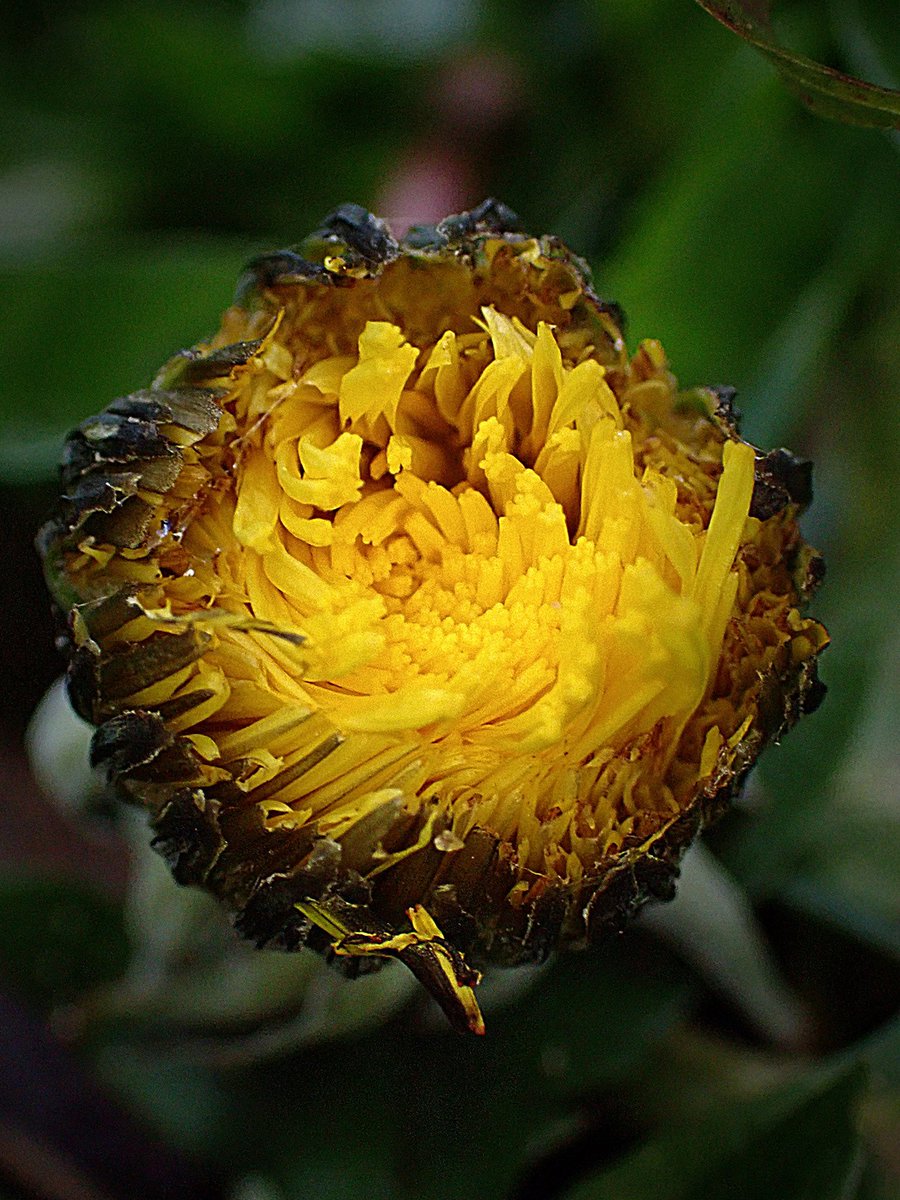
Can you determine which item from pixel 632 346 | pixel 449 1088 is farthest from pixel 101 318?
pixel 449 1088

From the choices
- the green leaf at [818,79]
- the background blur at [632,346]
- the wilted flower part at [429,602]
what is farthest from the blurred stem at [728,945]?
the green leaf at [818,79]

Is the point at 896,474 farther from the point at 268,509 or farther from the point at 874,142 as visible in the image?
the point at 268,509

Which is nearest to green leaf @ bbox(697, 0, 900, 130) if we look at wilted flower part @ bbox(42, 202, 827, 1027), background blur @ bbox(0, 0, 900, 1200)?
wilted flower part @ bbox(42, 202, 827, 1027)

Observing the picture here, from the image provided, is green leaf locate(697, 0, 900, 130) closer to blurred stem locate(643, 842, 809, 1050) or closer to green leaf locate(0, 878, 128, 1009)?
blurred stem locate(643, 842, 809, 1050)

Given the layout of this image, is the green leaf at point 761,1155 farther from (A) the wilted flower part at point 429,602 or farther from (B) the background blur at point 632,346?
(A) the wilted flower part at point 429,602

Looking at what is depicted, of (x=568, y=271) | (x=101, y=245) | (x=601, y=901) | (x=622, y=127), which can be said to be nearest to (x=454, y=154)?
(x=622, y=127)

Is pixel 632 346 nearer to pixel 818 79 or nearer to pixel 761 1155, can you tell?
pixel 818 79
